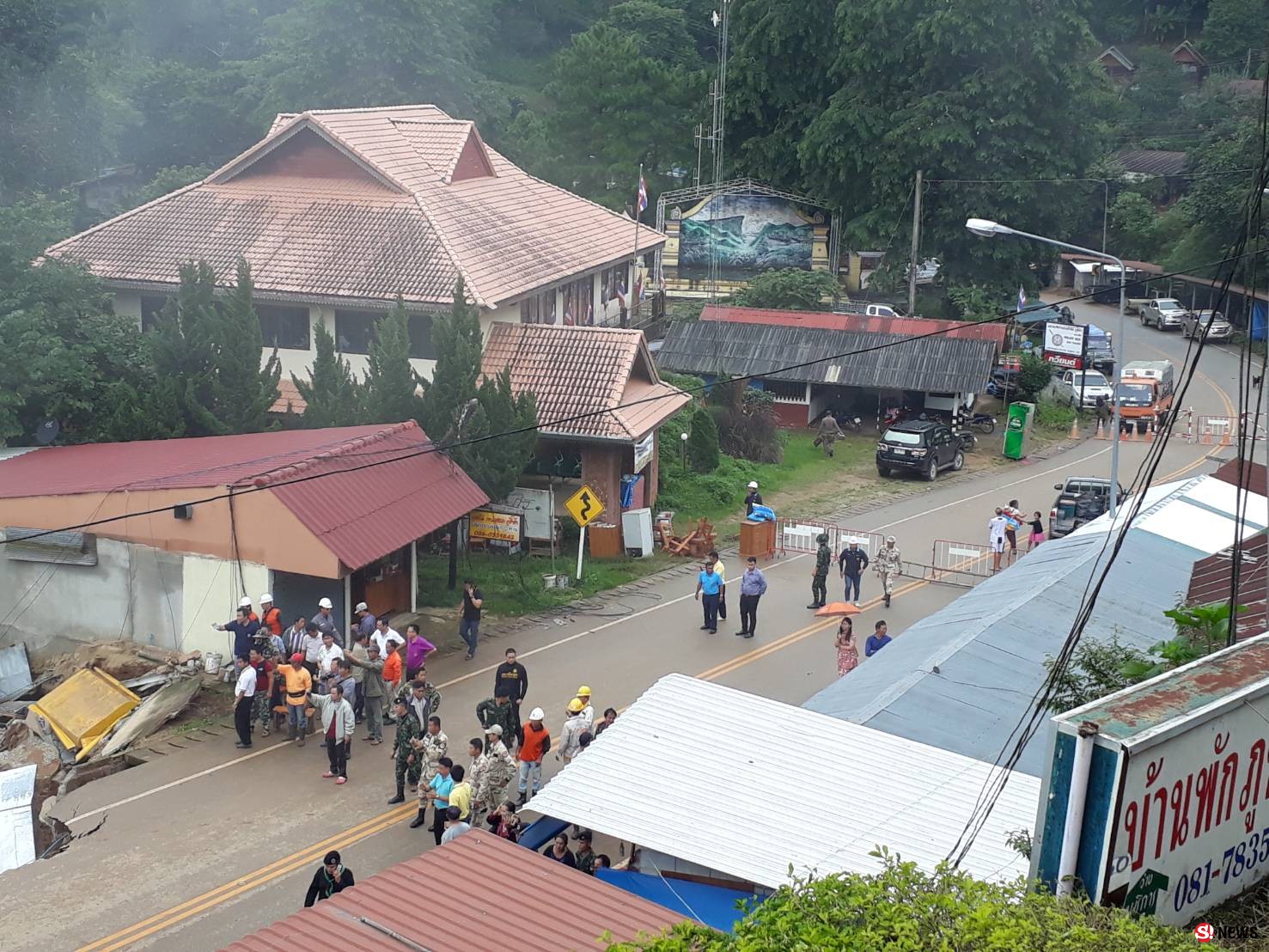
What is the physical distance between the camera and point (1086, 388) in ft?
141

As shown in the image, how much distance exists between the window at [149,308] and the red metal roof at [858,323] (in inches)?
616

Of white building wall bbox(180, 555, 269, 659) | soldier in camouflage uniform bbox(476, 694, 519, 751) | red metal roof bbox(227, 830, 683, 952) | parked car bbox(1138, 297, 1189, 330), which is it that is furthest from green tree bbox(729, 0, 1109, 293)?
red metal roof bbox(227, 830, 683, 952)

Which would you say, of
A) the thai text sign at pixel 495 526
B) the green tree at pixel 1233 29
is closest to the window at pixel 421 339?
the thai text sign at pixel 495 526

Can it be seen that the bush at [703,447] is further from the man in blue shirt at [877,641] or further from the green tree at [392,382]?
the man in blue shirt at [877,641]

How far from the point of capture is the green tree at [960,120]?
4831 centimetres

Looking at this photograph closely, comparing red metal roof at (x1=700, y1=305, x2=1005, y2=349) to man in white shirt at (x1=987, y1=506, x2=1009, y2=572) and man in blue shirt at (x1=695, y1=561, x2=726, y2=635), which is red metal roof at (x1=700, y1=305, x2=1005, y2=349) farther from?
man in blue shirt at (x1=695, y1=561, x2=726, y2=635)

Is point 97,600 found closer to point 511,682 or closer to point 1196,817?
point 511,682

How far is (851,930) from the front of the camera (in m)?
7.63

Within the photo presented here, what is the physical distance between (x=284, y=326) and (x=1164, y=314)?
39.8 metres

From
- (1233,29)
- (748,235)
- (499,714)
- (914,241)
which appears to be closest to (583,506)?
(499,714)

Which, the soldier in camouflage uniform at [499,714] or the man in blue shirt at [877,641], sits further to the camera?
the man in blue shirt at [877,641]

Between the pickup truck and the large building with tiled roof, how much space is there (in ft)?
39.3

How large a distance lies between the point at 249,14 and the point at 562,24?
69.6ft

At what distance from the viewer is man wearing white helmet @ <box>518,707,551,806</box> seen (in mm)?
16016
